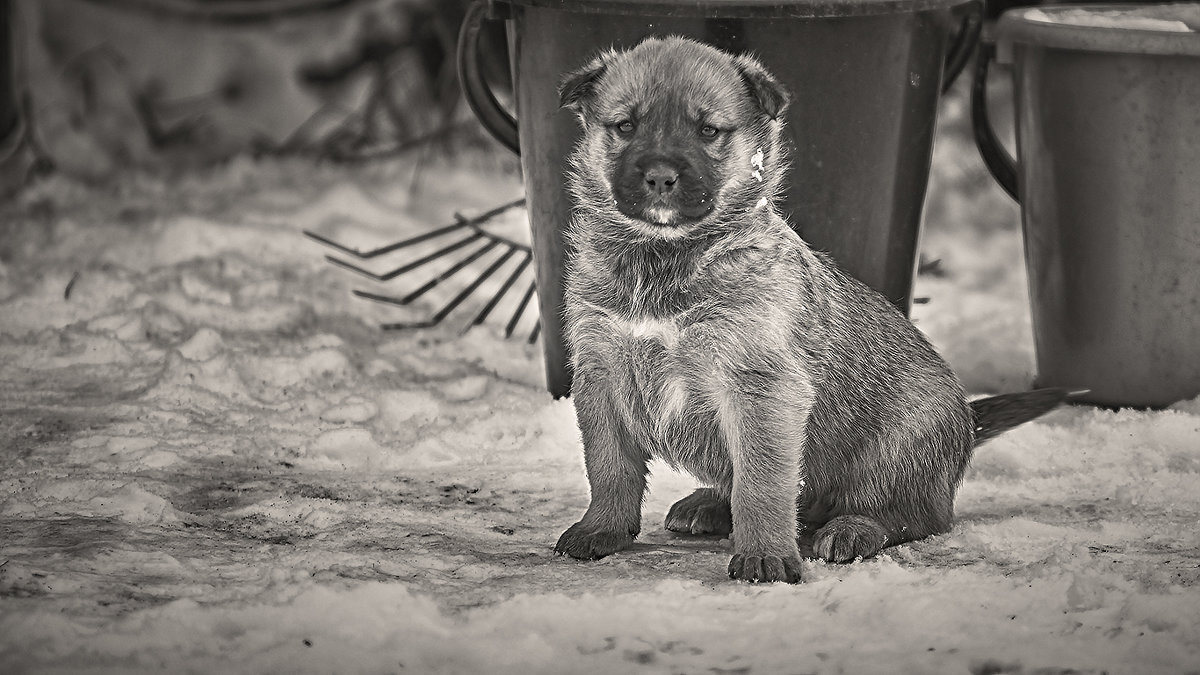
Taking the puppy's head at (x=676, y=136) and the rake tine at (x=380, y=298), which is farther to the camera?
the rake tine at (x=380, y=298)

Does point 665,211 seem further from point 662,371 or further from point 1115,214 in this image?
point 1115,214

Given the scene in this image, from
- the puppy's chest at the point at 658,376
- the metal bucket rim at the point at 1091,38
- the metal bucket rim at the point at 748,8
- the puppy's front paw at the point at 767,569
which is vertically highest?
the metal bucket rim at the point at 748,8

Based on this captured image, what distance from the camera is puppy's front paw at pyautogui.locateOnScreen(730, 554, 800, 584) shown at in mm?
3039

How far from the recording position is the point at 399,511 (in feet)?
11.7

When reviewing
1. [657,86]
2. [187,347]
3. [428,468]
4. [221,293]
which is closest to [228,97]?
[221,293]

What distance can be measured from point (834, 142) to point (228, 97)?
451 cm

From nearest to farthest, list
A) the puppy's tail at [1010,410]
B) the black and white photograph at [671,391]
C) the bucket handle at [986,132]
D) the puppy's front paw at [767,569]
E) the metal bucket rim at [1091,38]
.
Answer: the black and white photograph at [671,391] < the puppy's front paw at [767,569] < the puppy's tail at [1010,410] < the metal bucket rim at [1091,38] < the bucket handle at [986,132]

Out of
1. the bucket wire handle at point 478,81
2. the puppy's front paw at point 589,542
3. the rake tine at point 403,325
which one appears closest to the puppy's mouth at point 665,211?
the puppy's front paw at point 589,542

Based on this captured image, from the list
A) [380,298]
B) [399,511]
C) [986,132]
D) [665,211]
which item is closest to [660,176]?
[665,211]

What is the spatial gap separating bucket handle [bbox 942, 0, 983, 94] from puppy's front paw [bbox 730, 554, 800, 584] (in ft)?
6.67

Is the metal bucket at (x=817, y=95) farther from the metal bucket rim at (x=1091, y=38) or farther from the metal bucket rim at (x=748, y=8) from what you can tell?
the metal bucket rim at (x=1091, y=38)

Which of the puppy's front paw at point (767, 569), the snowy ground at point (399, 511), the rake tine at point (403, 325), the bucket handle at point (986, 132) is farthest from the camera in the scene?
the rake tine at point (403, 325)

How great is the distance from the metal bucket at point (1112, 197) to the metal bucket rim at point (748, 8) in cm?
72

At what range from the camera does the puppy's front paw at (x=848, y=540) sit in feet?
10.5
